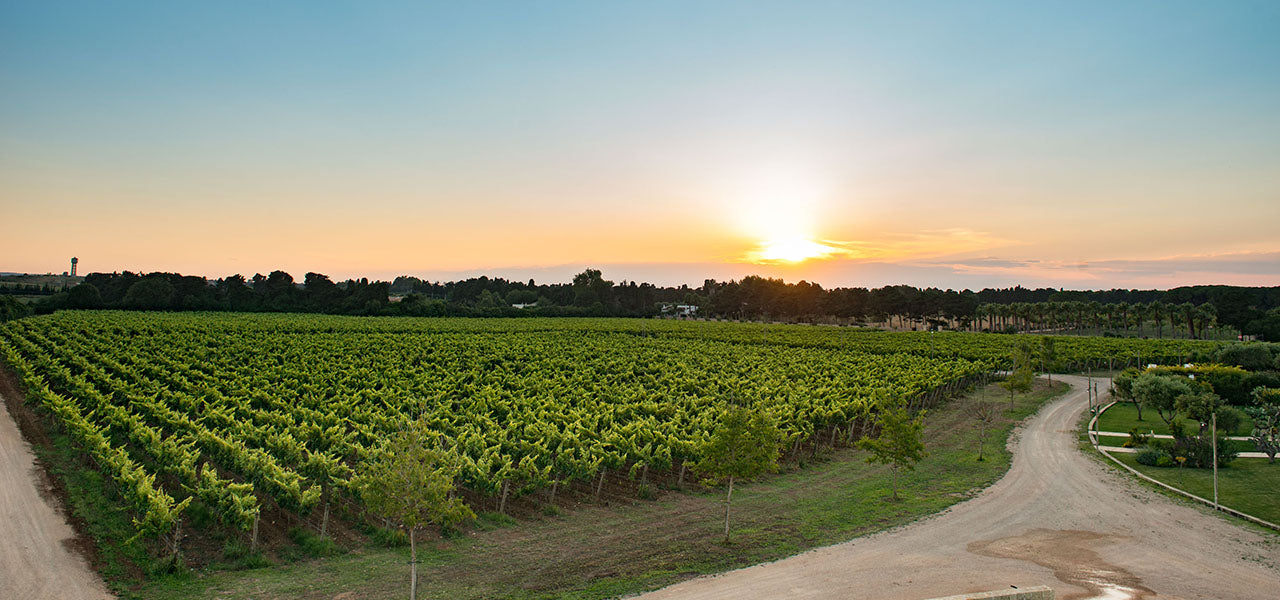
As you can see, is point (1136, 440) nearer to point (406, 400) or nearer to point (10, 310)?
point (406, 400)

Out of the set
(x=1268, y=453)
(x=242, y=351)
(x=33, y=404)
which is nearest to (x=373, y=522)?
(x=33, y=404)

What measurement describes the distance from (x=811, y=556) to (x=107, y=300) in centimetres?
19865

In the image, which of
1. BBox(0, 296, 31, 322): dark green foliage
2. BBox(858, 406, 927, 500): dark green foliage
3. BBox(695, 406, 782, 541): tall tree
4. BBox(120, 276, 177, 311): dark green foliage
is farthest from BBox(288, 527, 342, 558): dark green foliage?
BBox(120, 276, 177, 311): dark green foliage

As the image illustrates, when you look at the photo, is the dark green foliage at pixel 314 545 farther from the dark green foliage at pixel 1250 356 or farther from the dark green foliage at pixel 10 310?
the dark green foliage at pixel 10 310

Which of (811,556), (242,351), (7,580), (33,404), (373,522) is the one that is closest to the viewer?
(7,580)

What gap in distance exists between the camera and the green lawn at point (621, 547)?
58.4 feet

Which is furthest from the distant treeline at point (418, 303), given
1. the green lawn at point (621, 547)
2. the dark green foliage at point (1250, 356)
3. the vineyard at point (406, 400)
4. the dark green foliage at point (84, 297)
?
the green lawn at point (621, 547)

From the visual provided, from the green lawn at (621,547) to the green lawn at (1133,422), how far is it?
19002mm

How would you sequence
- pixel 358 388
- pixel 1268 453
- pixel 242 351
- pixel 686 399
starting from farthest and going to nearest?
pixel 242 351, pixel 358 388, pixel 686 399, pixel 1268 453

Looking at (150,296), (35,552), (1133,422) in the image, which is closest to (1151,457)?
(1133,422)

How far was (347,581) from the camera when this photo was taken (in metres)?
18.3

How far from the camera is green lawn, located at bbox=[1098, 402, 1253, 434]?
4291cm

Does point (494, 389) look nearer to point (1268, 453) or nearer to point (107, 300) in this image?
point (1268, 453)

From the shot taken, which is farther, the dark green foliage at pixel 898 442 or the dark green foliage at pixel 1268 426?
the dark green foliage at pixel 1268 426
